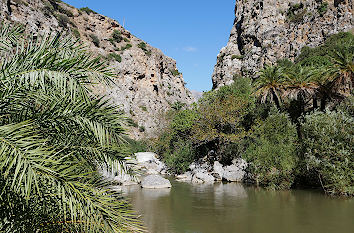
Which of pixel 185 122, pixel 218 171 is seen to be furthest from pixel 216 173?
pixel 185 122

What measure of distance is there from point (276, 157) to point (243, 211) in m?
7.15

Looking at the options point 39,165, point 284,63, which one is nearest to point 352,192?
point 39,165

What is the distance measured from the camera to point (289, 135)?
2350 cm

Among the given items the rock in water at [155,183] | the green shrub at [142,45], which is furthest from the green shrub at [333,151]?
the green shrub at [142,45]

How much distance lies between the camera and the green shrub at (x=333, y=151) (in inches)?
661

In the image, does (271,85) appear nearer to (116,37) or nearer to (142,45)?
(116,37)

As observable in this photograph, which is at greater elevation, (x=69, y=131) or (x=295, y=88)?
(x=295, y=88)

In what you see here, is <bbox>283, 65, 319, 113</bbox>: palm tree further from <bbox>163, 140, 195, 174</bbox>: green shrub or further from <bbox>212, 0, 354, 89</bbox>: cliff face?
<bbox>212, 0, 354, 89</bbox>: cliff face

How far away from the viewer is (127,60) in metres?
62.4

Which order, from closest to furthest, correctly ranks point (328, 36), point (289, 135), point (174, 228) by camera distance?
point (174, 228)
point (289, 135)
point (328, 36)

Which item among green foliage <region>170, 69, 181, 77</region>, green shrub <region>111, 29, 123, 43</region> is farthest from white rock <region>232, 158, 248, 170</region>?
green foliage <region>170, 69, 181, 77</region>

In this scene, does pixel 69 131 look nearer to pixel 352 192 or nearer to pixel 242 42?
pixel 352 192

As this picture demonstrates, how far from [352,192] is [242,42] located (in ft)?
192

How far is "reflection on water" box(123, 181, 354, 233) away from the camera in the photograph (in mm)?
11914
